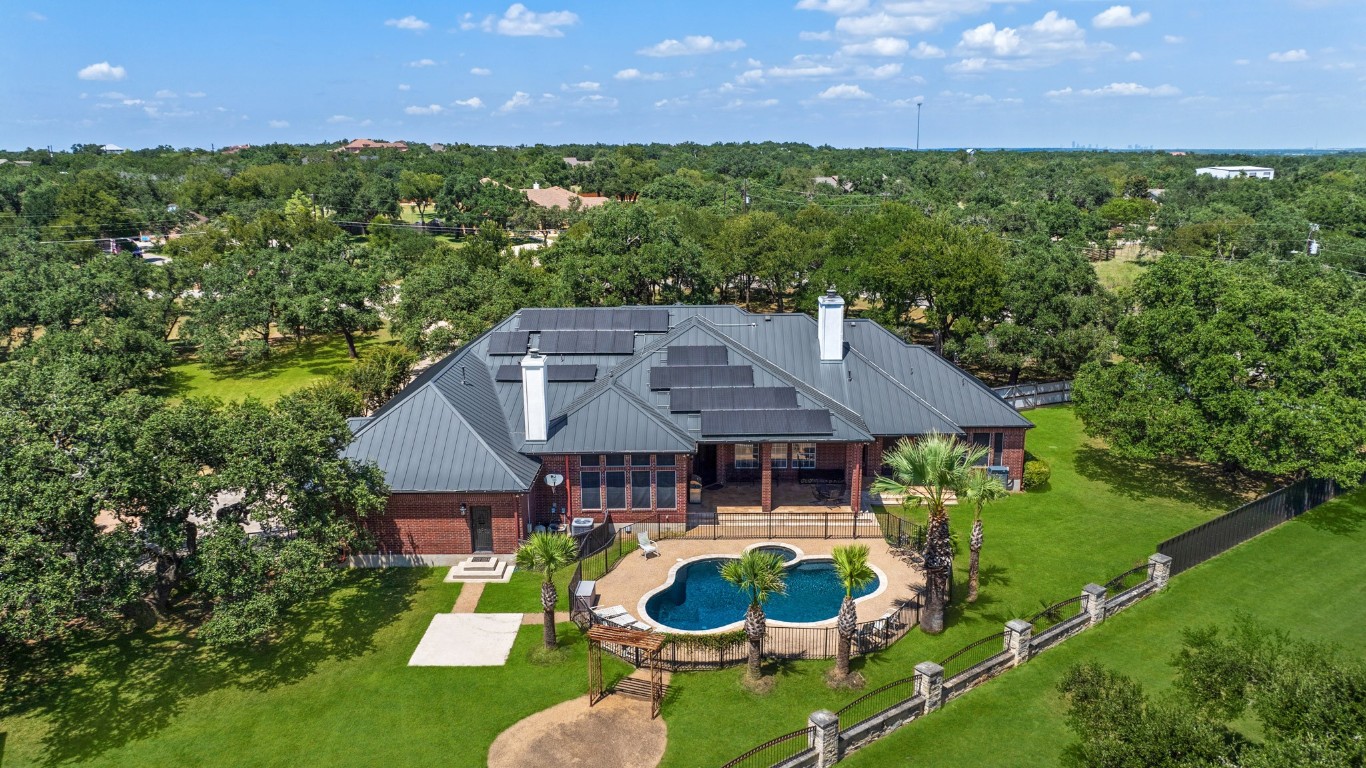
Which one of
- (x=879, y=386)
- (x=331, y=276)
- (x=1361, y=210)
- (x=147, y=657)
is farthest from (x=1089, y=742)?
(x=1361, y=210)

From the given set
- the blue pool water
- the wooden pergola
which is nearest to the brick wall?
the blue pool water

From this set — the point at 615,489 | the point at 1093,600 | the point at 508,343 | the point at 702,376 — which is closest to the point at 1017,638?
the point at 1093,600

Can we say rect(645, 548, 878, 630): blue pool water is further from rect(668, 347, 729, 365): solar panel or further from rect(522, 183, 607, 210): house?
rect(522, 183, 607, 210): house

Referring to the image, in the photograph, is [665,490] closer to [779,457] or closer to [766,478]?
[766,478]

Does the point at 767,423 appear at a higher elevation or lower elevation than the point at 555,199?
lower

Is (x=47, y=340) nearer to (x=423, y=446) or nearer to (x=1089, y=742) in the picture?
(x=423, y=446)
